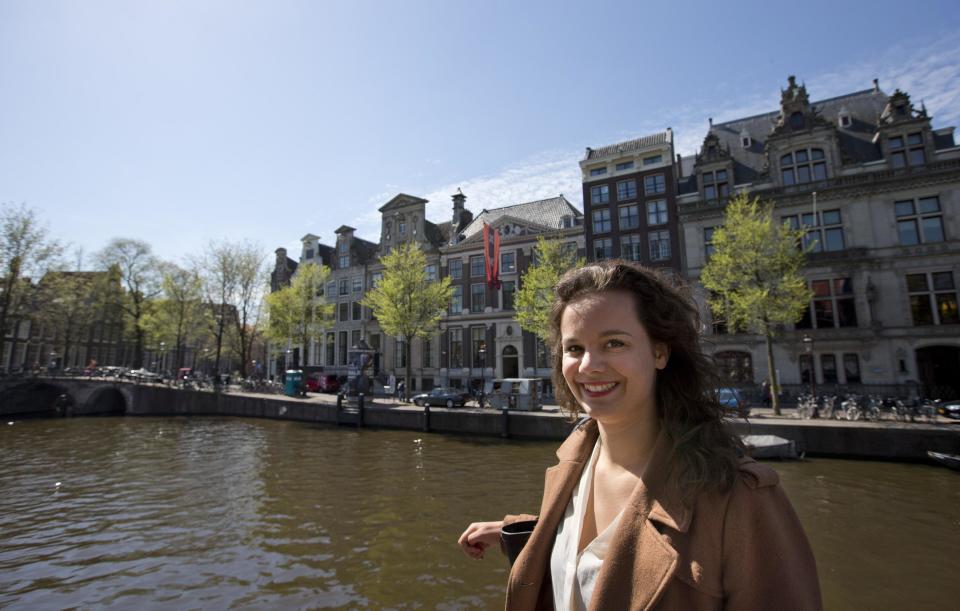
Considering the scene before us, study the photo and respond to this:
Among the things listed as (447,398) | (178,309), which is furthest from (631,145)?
(178,309)

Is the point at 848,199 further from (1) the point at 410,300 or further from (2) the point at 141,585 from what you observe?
(2) the point at 141,585

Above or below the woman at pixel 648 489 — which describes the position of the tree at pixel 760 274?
above

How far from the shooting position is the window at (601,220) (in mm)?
34562

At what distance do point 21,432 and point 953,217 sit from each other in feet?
170

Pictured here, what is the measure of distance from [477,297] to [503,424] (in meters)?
19.9

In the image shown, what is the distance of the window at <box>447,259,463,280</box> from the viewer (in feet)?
134

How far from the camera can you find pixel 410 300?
102 ft

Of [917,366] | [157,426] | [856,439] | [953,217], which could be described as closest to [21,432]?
[157,426]

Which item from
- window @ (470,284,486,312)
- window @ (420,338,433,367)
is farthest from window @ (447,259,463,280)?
window @ (420,338,433,367)

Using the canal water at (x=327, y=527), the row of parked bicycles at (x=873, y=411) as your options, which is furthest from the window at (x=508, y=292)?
the row of parked bicycles at (x=873, y=411)

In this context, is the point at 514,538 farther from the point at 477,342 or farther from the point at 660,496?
the point at 477,342

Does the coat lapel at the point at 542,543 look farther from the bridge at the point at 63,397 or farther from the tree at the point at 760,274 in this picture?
the bridge at the point at 63,397

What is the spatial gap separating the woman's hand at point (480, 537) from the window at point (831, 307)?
31.1m

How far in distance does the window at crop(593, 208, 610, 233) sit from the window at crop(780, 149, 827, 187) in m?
11.3
